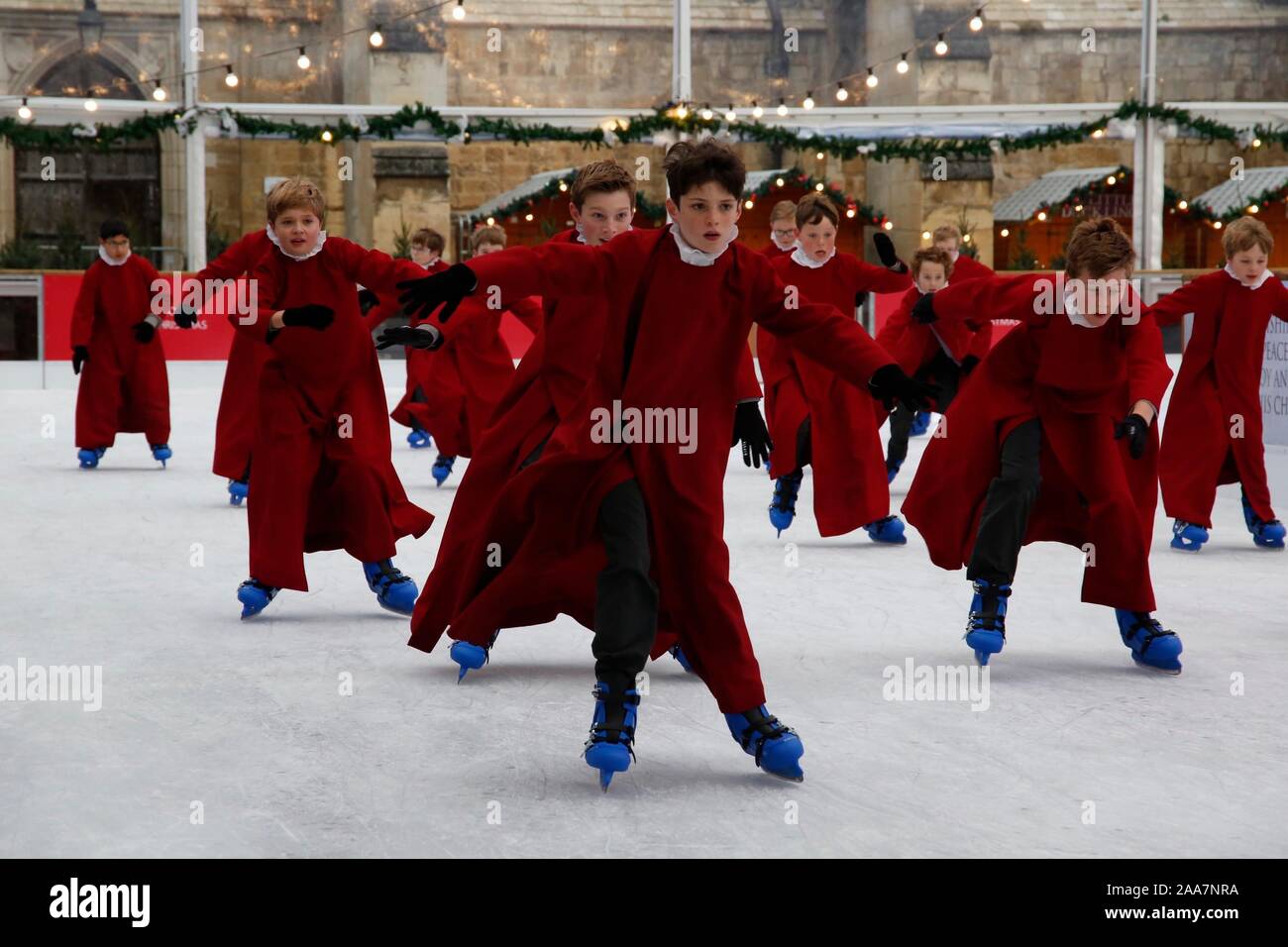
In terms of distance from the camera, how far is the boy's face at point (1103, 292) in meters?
4.97

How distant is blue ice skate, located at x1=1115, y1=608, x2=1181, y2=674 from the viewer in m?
5.11

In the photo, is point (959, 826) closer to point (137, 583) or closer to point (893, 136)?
point (137, 583)

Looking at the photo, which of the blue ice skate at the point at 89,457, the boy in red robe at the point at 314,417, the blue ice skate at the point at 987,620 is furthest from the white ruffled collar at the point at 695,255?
the blue ice skate at the point at 89,457

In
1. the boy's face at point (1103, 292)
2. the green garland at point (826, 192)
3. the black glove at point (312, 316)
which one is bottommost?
the black glove at point (312, 316)

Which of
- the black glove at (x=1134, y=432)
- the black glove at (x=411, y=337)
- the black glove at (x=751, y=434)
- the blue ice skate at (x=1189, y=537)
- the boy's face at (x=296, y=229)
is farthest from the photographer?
the blue ice skate at (x=1189, y=537)

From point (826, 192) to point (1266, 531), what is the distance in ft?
54.2

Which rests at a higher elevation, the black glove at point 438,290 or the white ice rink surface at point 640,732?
the black glove at point 438,290

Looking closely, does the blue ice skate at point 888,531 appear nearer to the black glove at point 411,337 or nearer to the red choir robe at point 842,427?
the red choir robe at point 842,427

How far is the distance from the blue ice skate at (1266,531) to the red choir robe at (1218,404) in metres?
0.04

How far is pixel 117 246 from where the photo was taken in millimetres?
11195

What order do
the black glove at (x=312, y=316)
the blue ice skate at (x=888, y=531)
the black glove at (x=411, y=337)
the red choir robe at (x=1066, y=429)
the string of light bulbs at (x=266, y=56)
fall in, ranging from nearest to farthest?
the black glove at (x=411, y=337) < the red choir robe at (x=1066, y=429) < the black glove at (x=312, y=316) < the blue ice skate at (x=888, y=531) < the string of light bulbs at (x=266, y=56)

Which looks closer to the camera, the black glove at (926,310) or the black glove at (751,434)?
the black glove at (751,434)

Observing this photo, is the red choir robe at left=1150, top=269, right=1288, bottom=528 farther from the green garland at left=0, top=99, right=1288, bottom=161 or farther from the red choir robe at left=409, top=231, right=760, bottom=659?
the green garland at left=0, top=99, right=1288, bottom=161
